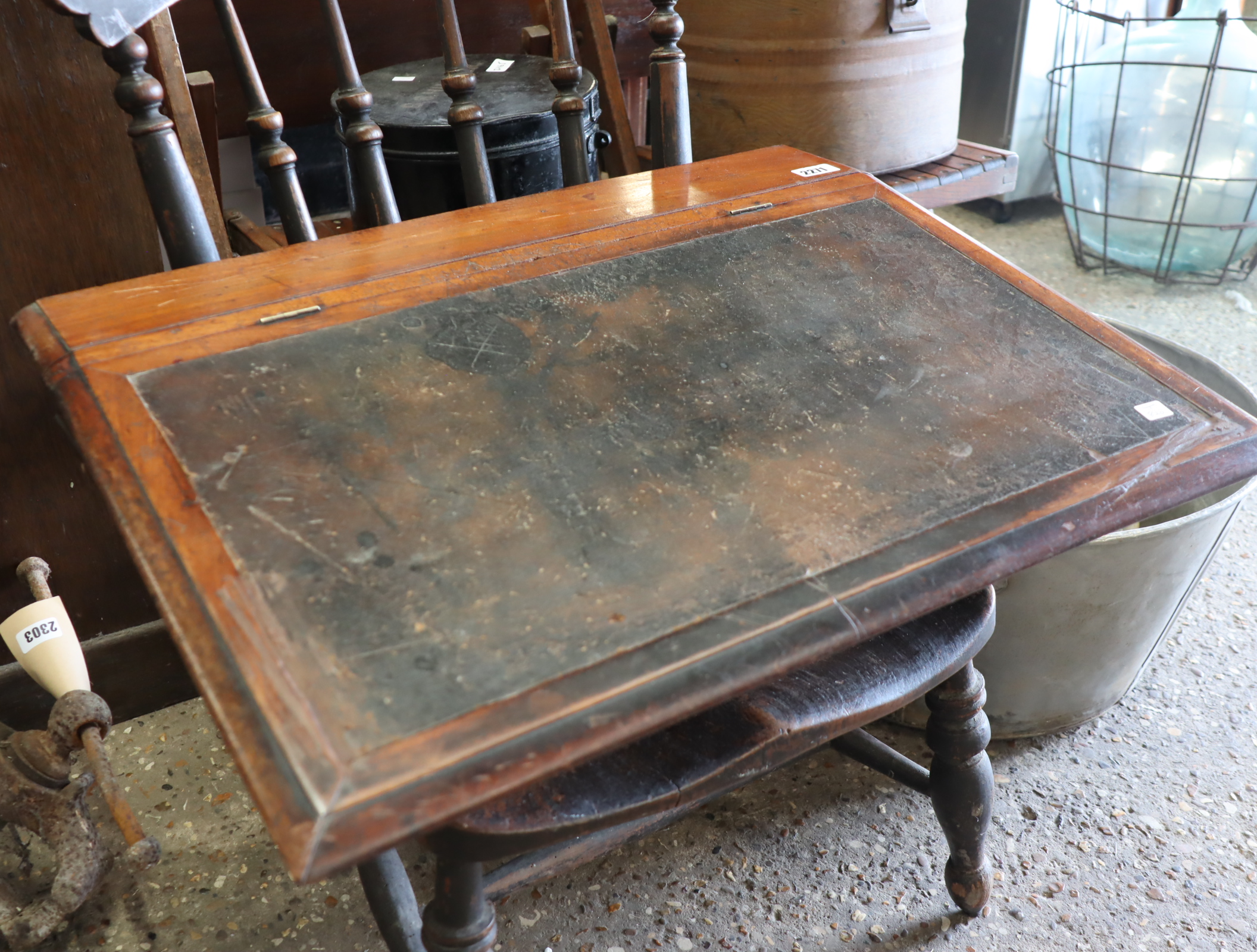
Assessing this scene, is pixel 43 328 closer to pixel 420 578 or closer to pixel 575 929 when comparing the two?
pixel 420 578

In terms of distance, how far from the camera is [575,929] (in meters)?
1.42

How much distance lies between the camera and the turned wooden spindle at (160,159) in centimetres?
Answer: 111

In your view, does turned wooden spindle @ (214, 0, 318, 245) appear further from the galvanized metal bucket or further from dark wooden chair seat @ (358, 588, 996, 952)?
the galvanized metal bucket

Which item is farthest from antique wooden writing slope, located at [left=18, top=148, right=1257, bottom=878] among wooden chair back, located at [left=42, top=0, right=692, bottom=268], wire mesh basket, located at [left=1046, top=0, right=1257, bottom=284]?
wire mesh basket, located at [left=1046, top=0, right=1257, bottom=284]

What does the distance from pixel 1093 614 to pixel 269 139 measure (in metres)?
1.33

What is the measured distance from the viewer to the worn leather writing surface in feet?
2.52

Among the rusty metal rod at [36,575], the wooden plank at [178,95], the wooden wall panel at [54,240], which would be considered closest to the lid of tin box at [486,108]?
the wooden plank at [178,95]

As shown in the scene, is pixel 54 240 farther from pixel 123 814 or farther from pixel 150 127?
pixel 123 814

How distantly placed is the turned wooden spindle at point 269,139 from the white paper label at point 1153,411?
977mm

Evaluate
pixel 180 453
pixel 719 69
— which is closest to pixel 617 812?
pixel 180 453

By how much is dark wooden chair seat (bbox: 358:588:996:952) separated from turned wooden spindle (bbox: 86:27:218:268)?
0.72m

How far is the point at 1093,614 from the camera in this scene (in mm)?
1545

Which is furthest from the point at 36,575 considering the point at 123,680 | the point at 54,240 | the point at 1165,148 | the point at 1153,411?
the point at 1165,148

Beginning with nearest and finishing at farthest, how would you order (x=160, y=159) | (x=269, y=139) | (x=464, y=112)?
(x=160, y=159), (x=269, y=139), (x=464, y=112)
